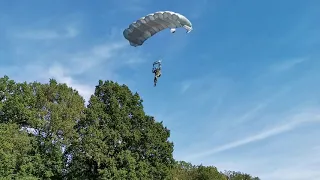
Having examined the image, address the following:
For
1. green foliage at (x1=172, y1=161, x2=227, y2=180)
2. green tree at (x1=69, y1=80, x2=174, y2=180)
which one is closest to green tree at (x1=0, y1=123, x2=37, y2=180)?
green tree at (x1=69, y1=80, x2=174, y2=180)

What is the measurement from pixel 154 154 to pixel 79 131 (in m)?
6.74

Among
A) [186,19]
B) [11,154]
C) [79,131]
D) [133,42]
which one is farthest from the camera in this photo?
[79,131]

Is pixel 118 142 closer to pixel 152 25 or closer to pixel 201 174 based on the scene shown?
pixel 152 25

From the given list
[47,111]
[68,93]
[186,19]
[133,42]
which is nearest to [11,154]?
[47,111]

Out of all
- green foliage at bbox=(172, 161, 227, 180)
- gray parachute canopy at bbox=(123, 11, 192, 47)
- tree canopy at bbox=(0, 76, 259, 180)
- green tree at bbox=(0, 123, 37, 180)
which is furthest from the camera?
green foliage at bbox=(172, 161, 227, 180)

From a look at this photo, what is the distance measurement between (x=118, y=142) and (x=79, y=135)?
3.30 meters

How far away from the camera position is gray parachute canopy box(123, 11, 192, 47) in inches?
1032

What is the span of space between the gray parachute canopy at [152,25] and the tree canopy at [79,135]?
9.52m

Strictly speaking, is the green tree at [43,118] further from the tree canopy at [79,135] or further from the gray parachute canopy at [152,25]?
the gray parachute canopy at [152,25]

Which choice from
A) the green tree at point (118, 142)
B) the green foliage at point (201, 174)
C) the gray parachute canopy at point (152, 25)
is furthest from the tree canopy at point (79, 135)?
the green foliage at point (201, 174)

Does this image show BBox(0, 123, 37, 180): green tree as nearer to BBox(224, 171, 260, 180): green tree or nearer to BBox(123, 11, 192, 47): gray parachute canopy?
BBox(123, 11, 192, 47): gray parachute canopy

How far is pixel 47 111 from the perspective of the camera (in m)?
36.8

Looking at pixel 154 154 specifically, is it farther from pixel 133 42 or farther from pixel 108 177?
pixel 133 42

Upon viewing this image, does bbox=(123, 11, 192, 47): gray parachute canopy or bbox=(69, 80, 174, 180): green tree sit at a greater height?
bbox=(123, 11, 192, 47): gray parachute canopy
